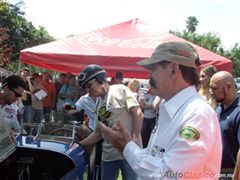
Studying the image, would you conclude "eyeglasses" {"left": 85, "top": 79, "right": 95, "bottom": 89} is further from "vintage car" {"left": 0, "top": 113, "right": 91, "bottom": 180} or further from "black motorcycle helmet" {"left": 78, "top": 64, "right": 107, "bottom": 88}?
"vintage car" {"left": 0, "top": 113, "right": 91, "bottom": 180}

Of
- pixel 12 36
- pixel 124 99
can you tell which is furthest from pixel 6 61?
pixel 124 99

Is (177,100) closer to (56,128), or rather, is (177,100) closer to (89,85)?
(89,85)

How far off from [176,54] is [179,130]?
0.35 metres

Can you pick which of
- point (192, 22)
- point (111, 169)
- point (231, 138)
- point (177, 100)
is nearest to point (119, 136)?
point (177, 100)

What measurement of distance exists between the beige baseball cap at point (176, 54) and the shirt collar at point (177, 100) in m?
0.12

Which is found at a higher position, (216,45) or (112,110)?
(112,110)

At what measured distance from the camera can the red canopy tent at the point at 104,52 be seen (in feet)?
21.3

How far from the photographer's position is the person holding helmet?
3766 millimetres

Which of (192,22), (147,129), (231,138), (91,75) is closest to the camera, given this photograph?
(231,138)

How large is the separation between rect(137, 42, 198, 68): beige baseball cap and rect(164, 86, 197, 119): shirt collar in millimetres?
117

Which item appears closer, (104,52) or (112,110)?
(112,110)

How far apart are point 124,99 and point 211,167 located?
2.36m

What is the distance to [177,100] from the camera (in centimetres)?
179

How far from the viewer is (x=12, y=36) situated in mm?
33969
